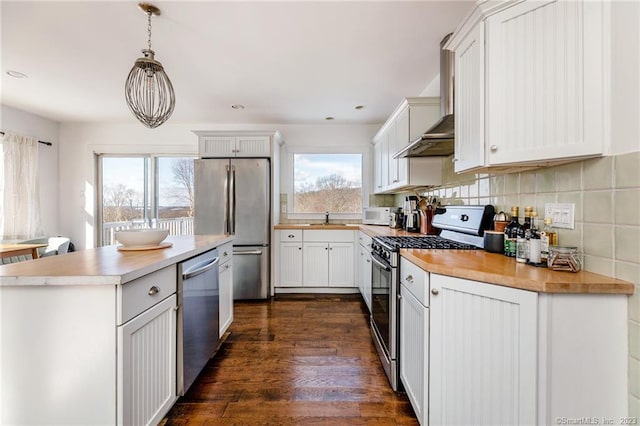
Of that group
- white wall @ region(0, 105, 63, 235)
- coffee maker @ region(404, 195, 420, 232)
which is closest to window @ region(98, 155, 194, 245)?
white wall @ region(0, 105, 63, 235)

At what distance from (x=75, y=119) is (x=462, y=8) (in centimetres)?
510

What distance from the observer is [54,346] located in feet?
3.60

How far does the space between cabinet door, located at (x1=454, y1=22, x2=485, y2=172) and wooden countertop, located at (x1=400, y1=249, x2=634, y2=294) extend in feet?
1.62

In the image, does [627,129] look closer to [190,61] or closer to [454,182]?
[454,182]

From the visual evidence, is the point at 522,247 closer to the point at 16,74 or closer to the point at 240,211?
the point at 240,211

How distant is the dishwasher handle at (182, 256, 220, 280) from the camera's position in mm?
1619

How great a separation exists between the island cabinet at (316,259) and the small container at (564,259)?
2.63m

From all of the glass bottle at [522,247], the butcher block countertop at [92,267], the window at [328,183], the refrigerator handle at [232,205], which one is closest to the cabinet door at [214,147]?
the refrigerator handle at [232,205]

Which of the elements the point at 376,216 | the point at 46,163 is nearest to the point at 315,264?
the point at 376,216

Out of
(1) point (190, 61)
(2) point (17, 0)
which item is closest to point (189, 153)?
(1) point (190, 61)

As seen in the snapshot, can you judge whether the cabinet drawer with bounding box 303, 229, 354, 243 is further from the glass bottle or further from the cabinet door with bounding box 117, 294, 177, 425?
the glass bottle

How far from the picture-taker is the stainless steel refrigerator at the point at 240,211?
3.59 metres

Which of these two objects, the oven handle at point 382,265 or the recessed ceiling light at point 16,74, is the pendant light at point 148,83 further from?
the recessed ceiling light at point 16,74

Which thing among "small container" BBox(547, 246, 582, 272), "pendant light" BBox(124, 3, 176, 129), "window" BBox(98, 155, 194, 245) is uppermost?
"pendant light" BBox(124, 3, 176, 129)
